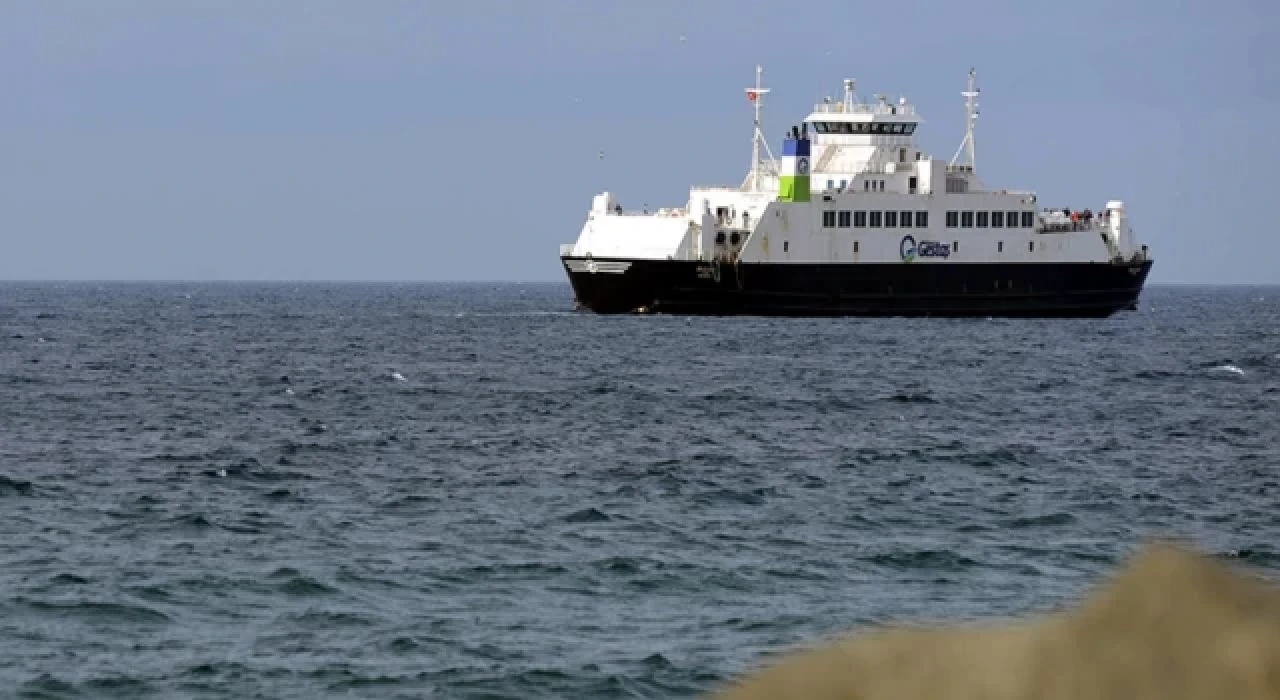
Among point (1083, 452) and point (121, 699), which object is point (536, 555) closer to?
point (121, 699)

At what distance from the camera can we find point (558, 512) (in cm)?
1994

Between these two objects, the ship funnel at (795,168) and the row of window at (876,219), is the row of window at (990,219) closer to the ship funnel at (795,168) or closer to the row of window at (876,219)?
the row of window at (876,219)

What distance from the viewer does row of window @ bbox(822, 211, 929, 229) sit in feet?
224

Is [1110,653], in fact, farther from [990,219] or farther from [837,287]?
[990,219]

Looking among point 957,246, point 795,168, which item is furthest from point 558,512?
point 957,246

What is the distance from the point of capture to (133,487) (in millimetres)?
21906

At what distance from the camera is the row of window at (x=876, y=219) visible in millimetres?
68312

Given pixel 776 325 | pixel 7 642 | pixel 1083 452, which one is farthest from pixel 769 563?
pixel 776 325

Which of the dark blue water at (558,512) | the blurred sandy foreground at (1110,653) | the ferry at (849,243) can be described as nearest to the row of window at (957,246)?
the ferry at (849,243)

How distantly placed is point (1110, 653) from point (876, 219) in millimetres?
67140

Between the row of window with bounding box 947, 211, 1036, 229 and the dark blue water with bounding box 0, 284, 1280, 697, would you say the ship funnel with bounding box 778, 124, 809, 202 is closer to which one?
the row of window with bounding box 947, 211, 1036, 229

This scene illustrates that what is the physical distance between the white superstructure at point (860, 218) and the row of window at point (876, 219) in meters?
0.04

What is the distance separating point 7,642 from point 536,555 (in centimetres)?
510

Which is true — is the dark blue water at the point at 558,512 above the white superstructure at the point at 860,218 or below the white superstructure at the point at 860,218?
below
